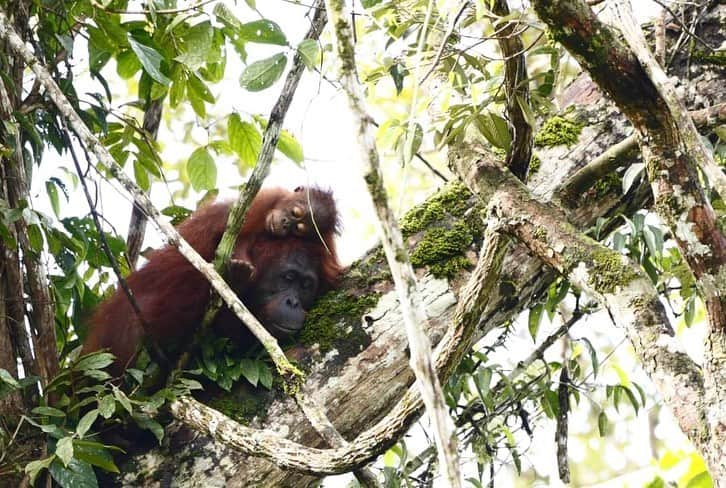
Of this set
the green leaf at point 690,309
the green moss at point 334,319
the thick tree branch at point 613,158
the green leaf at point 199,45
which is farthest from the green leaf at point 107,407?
the green leaf at point 690,309

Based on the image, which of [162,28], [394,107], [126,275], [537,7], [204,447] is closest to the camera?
[537,7]

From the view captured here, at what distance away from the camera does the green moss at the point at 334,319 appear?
338cm

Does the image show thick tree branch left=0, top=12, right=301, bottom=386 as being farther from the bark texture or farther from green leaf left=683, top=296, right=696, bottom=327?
green leaf left=683, top=296, right=696, bottom=327

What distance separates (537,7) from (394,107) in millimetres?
5358

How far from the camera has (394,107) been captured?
741 centimetres

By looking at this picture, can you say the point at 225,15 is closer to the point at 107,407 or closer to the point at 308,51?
the point at 308,51

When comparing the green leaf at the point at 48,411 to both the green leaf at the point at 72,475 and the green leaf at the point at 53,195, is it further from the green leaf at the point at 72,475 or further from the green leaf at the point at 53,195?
the green leaf at the point at 53,195

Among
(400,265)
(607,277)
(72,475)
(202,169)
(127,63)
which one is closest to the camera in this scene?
(400,265)

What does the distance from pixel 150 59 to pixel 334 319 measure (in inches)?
46.5

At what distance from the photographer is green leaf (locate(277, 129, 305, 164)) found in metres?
3.64

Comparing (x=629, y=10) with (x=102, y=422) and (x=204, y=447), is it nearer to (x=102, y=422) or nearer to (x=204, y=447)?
(x=204, y=447)

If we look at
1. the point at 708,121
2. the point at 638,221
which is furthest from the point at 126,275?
the point at 708,121

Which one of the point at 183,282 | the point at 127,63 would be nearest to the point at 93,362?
the point at 183,282

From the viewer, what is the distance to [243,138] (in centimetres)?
369
